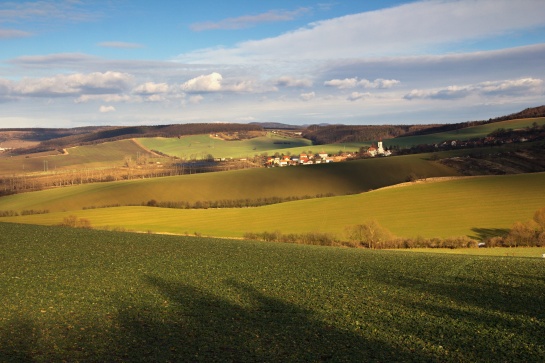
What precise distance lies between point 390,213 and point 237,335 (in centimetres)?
4571

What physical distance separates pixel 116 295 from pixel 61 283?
3672mm

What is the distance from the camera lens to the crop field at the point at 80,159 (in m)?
142

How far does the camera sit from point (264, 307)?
19.9m

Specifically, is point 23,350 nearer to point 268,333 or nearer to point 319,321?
point 268,333

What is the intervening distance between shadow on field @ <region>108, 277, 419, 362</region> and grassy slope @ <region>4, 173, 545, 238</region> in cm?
3269

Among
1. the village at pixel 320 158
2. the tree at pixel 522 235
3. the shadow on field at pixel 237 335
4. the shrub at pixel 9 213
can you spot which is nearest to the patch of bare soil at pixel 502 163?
the village at pixel 320 158

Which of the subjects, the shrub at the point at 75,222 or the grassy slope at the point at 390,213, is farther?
the shrub at the point at 75,222

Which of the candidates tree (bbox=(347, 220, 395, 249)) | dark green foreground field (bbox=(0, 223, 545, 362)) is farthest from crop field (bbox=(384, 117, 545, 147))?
dark green foreground field (bbox=(0, 223, 545, 362))

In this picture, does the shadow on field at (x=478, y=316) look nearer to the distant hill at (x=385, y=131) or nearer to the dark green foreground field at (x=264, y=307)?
the dark green foreground field at (x=264, y=307)

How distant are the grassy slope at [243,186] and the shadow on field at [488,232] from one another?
32720 millimetres

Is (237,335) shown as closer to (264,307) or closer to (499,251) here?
(264,307)

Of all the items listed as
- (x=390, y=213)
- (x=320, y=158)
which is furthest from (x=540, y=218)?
(x=320, y=158)

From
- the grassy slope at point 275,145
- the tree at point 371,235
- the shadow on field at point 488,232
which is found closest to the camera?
the tree at point 371,235

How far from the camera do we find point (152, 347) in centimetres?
1511
